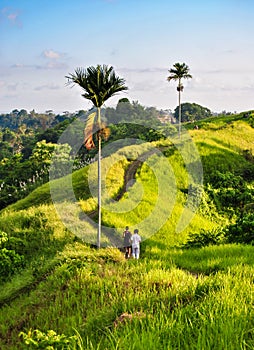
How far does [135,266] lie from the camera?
12.8m

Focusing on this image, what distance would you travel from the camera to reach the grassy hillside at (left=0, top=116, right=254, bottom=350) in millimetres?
5922

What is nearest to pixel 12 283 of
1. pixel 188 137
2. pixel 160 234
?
pixel 160 234

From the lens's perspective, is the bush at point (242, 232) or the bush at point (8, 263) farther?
the bush at point (242, 232)

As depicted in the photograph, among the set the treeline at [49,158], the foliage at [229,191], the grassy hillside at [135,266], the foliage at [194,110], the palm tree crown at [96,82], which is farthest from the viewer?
the foliage at [194,110]

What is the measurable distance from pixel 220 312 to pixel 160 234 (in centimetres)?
1592

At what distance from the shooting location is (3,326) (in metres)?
10.9

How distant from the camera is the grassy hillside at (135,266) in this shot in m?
5.92

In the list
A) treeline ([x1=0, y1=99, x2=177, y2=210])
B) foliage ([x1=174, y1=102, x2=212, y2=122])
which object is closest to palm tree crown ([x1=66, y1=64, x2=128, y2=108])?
treeline ([x1=0, y1=99, x2=177, y2=210])

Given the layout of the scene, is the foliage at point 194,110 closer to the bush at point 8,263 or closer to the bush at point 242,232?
the bush at point 242,232

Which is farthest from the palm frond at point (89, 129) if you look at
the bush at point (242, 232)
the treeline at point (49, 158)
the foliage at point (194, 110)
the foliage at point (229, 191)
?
the foliage at point (194, 110)

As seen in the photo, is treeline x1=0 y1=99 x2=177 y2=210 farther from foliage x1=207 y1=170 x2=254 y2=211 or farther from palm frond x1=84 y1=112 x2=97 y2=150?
palm frond x1=84 y1=112 x2=97 y2=150

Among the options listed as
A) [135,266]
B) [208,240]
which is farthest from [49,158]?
[135,266]

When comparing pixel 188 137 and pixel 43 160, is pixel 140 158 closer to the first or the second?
pixel 188 137

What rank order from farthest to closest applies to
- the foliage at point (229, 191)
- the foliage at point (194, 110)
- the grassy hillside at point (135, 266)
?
the foliage at point (194, 110)
the foliage at point (229, 191)
the grassy hillside at point (135, 266)
